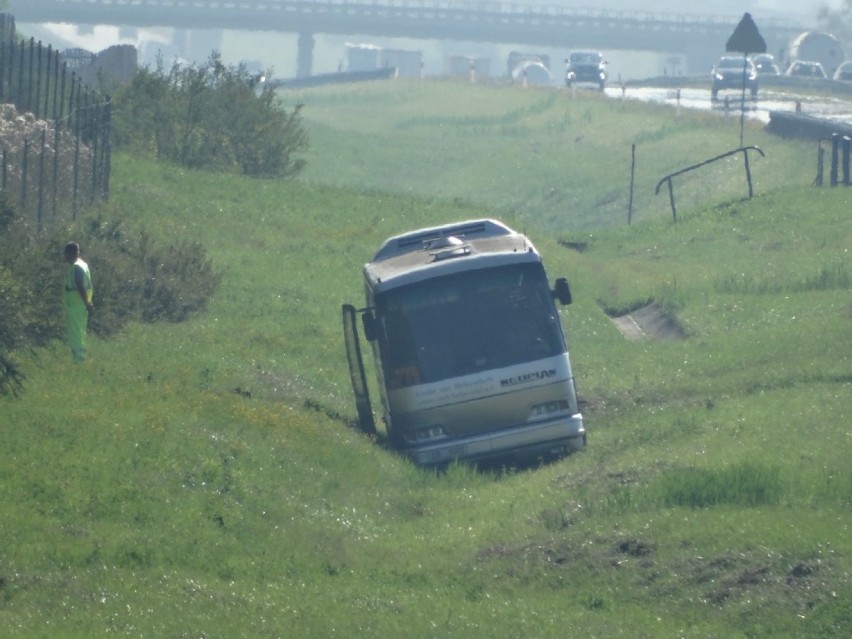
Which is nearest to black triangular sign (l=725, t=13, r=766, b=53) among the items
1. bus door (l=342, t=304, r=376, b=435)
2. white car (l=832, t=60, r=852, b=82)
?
bus door (l=342, t=304, r=376, b=435)

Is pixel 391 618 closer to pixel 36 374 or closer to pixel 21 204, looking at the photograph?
pixel 36 374

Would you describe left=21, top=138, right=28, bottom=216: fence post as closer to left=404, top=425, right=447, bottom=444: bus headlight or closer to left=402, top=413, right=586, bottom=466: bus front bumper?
left=404, top=425, right=447, bottom=444: bus headlight

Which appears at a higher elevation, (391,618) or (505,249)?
(505,249)

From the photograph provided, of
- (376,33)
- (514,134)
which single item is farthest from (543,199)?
(376,33)

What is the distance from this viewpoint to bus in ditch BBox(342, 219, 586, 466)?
59.6 feet

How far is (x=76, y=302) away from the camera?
1833 centimetres

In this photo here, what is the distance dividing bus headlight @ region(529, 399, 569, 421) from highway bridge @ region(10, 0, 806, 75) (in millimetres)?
105420

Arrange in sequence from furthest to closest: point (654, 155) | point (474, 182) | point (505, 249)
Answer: point (474, 182) < point (654, 155) < point (505, 249)

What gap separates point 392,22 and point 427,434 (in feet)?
375

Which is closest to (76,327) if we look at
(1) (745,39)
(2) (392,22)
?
(1) (745,39)

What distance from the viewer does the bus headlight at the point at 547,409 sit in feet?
59.8

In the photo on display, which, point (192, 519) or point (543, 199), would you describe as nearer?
point (192, 519)

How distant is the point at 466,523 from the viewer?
15.3 metres

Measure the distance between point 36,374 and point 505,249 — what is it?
18.3 feet
